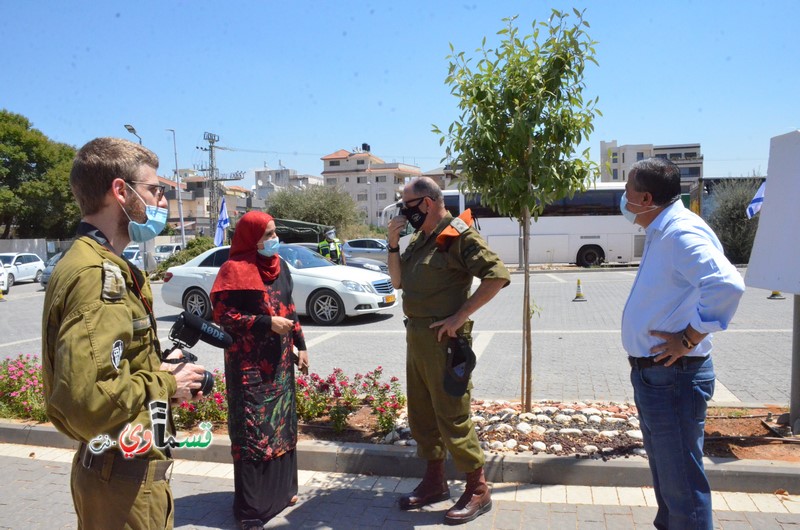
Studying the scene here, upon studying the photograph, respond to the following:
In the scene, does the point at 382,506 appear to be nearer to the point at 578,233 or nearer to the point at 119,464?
the point at 119,464

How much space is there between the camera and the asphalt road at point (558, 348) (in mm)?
6555

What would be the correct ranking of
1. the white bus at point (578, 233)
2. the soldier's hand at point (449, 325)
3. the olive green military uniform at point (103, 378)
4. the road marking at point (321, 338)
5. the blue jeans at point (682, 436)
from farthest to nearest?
the white bus at point (578, 233) → the road marking at point (321, 338) → the soldier's hand at point (449, 325) → the blue jeans at point (682, 436) → the olive green military uniform at point (103, 378)

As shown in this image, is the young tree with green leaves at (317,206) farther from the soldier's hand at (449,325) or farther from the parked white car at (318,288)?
the soldier's hand at (449,325)

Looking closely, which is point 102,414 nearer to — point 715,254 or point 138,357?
point 138,357

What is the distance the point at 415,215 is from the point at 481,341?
6.19 meters

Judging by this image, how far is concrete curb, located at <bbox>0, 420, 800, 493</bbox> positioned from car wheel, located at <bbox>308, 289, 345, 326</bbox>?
22.9 ft

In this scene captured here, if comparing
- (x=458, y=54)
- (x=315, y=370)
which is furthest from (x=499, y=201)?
(x=315, y=370)

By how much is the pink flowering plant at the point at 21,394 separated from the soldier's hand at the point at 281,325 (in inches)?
131

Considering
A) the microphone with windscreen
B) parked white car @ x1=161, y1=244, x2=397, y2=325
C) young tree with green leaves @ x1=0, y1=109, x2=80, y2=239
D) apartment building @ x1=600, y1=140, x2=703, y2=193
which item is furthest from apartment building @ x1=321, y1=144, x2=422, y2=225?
the microphone with windscreen

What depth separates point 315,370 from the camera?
26.6 ft

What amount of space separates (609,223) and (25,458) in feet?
85.9

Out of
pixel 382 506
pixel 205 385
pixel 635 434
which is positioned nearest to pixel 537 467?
pixel 635 434

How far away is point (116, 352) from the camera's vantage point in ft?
5.89

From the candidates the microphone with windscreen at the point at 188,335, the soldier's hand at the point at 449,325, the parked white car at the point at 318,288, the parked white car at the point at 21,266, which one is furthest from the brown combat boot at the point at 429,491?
the parked white car at the point at 21,266
